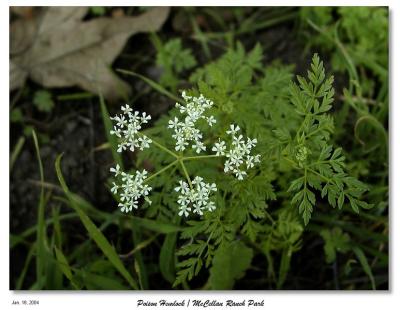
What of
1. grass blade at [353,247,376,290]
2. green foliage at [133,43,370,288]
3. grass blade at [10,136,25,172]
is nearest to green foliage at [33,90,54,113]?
grass blade at [10,136,25,172]

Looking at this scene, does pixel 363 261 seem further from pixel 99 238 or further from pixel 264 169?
pixel 99 238

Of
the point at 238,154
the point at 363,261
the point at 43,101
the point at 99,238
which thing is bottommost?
the point at 363,261

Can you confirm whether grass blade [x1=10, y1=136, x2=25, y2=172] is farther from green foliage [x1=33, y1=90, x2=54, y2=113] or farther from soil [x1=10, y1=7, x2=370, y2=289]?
green foliage [x1=33, y1=90, x2=54, y2=113]

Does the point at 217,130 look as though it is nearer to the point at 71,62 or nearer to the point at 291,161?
the point at 291,161

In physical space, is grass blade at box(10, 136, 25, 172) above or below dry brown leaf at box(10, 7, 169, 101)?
below

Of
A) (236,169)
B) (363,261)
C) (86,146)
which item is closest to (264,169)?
(236,169)

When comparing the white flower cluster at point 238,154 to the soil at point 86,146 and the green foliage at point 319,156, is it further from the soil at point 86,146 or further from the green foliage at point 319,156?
the soil at point 86,146
